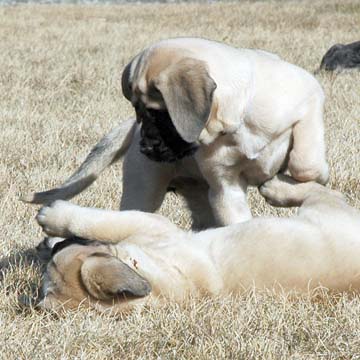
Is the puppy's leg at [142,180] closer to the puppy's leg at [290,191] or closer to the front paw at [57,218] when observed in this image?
the puppy's leg at [290,191]

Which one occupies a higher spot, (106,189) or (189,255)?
(189,255)

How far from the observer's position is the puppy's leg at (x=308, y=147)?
4.45 m

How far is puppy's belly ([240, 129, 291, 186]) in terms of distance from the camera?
14.7ft

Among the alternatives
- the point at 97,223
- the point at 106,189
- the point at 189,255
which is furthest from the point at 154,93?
the point at 106,189

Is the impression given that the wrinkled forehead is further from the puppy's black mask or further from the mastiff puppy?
the puppy's black mask

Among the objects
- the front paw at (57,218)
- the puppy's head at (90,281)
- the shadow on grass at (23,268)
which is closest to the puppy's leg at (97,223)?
the front paw at (57,218)

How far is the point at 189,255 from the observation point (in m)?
3.91

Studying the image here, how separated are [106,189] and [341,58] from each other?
633cm

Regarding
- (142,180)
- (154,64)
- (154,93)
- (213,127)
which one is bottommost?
(142,180)

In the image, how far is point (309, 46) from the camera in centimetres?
1397

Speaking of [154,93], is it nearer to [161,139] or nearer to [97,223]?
[161,139]

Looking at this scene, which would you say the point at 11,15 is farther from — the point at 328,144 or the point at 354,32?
the point at 328,144

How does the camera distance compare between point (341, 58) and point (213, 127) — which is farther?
point (341, 58)

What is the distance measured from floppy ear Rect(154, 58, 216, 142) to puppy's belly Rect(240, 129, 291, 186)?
20.0 inches
